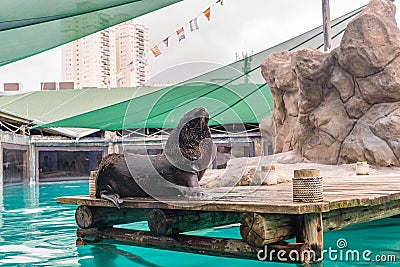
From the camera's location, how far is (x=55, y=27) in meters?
5.23

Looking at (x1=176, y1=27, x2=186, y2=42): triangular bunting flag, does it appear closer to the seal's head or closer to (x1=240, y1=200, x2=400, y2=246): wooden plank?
the seal's head

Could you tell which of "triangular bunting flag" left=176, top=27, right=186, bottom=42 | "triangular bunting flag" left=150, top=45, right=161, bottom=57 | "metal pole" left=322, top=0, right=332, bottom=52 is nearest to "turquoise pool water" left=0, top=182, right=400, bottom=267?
"triangular bunting flag" left=150, top=45, right=161, bottom=57

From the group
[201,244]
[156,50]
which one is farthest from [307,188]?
[156,50]

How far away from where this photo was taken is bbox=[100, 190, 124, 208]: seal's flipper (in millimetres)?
4027

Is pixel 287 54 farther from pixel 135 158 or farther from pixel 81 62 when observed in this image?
pixel 81 62

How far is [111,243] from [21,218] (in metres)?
3.61

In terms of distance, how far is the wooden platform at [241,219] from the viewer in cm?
333

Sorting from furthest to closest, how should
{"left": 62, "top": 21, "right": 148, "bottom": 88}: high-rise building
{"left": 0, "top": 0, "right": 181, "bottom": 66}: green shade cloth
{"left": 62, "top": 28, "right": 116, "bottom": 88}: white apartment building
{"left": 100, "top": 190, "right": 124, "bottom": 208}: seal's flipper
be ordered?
{"left": 62, "top": 28, "right": 116, "bottom": 88}: white apartment building, {"left": 62, "top": 21, "right": 148, "bottom": 88}: high-rise building, {"left": 0, "top": 0, "right": 181, "bottom": 66}: green shade cloth, {"left": 100, "top": 190, "right": 124, "bottom": 208}: seal's flipper

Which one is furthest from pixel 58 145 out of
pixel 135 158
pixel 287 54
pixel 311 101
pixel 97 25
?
pixel 135 158

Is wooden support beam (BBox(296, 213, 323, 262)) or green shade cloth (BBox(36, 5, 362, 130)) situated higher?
green shade cloth (BBox(36, 5, 362, 130))

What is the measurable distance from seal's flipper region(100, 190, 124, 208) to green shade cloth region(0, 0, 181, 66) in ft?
5.50

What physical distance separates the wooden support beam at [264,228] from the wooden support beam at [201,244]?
2.5 inches

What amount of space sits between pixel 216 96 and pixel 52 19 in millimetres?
6167

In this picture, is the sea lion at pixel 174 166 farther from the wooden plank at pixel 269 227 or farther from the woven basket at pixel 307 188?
the woven basket at pixel 307 188
